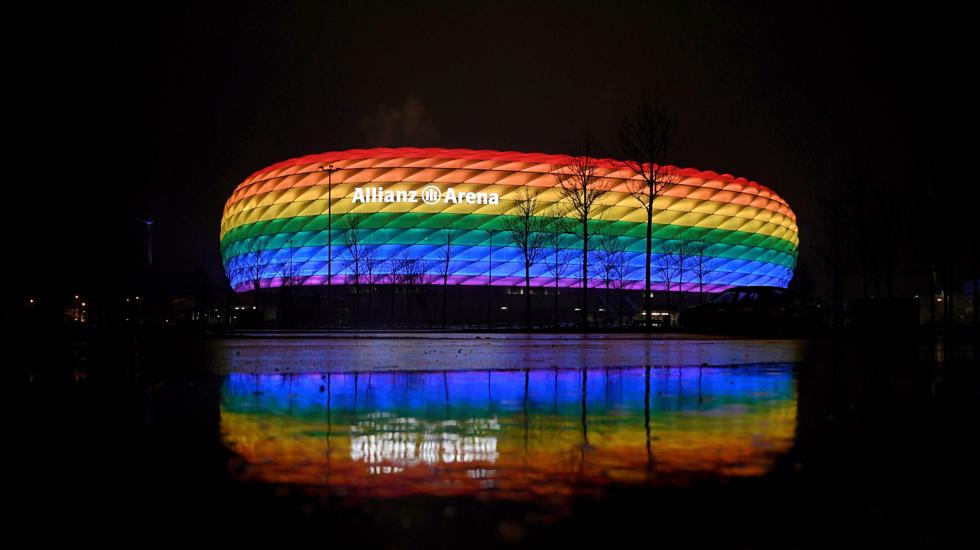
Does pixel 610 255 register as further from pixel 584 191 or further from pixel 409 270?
pixel 584 191

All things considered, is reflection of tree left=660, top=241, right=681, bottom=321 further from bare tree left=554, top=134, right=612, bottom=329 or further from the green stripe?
bare tree left=554, top=134, right=612, bottom=329

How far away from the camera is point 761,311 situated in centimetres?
2405

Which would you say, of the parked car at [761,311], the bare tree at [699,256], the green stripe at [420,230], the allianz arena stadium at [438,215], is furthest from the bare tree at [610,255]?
the parked car at [761,311]

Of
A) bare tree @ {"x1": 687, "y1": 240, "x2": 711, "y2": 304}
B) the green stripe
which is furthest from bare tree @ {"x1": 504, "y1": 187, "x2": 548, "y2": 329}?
bare tree @ {"x1": 687, "y1": 240, "x2": 711, "y2": 304}

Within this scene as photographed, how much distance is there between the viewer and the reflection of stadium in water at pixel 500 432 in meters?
3.36

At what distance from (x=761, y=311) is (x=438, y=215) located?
4444cm

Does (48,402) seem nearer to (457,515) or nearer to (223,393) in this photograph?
(223,393)

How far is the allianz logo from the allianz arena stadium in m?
0.08

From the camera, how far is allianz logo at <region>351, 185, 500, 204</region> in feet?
217

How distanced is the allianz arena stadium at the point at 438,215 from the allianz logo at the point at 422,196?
0.08 m

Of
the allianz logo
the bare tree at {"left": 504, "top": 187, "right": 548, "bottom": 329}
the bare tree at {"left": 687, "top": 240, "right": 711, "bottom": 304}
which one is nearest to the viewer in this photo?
the bare tree at {"left": 504, "top": 187, "right": 548, "bottom": 329}

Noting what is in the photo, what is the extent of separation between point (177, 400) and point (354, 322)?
50990mm

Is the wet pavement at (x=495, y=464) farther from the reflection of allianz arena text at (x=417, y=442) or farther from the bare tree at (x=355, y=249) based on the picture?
the bare tree at (x=355, y=249)

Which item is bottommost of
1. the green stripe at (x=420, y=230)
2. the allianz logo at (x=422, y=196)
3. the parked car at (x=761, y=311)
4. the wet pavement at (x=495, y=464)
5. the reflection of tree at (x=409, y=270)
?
the wet pavement at (x=495, y=464)
